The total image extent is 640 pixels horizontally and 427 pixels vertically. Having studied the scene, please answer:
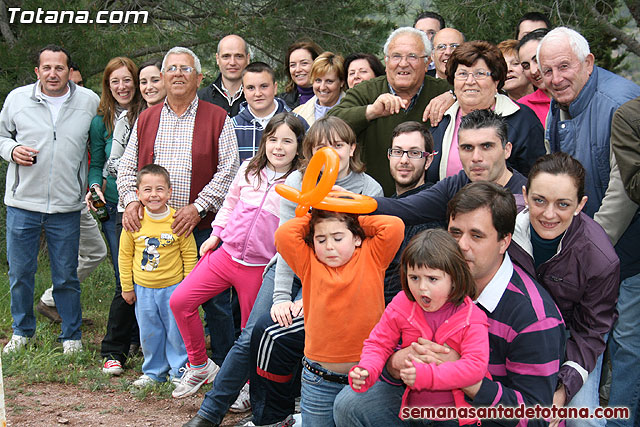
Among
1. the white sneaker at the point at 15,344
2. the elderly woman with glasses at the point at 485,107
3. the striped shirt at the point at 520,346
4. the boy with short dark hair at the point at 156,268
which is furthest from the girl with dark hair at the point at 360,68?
the white sneaker at the point at 15,344

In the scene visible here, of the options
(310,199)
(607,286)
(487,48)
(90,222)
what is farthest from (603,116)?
(90,222)

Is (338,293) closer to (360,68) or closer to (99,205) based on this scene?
(360,68)

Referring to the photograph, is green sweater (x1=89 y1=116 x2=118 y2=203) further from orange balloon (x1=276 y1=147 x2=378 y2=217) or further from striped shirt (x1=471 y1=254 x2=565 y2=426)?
striped shirt (x1=471 y1=254 x2=565 y2=426)

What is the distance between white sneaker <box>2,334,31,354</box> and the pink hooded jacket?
3.42m

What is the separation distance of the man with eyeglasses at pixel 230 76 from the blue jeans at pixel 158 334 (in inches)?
61.2

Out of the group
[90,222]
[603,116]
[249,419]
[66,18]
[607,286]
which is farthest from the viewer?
[66,18]

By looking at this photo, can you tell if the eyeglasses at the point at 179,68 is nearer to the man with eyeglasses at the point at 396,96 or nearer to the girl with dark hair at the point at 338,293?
the man with eyeglasses at the point at 396,96

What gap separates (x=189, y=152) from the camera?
4605 mm

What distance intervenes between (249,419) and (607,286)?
209cm

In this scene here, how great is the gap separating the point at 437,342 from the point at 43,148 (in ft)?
12.3

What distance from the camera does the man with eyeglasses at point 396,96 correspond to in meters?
3.97

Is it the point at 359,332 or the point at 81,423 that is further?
the point at 81,423

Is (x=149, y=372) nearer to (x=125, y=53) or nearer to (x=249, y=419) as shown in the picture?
(x=249, y=419)

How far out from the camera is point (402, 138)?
3.46 meters
